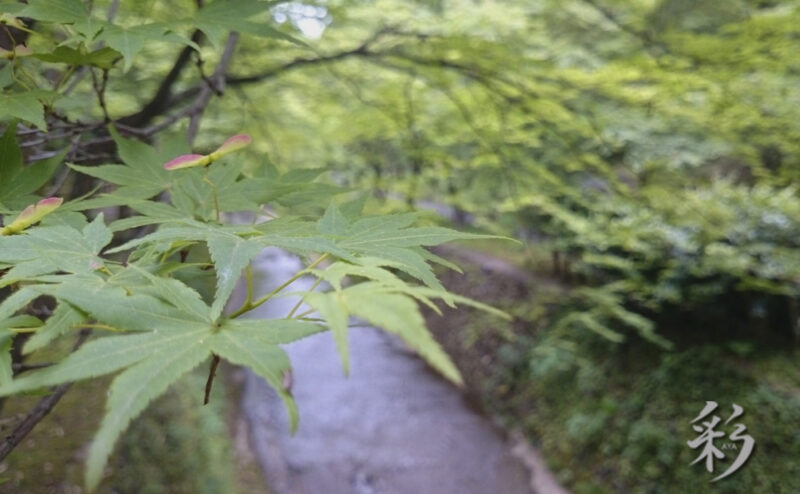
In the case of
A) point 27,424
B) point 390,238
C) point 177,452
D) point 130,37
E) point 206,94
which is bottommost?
point 177,452

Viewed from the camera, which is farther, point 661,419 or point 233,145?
point 661,419

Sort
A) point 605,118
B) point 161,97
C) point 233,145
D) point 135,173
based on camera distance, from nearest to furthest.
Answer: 1. point 233,145
2. point 135,173
3. point 161,97
4. point 605,118

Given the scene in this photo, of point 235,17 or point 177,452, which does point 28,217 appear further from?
point 177,452

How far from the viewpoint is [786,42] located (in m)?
2.59

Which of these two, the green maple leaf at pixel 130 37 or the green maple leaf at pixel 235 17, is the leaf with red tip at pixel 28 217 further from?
the green maple leaf at pixel 235 17

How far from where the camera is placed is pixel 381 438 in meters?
6.91

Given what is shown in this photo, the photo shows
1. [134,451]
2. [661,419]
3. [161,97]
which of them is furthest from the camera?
[661,419]

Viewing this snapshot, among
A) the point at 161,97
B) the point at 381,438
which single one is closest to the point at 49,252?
the point at 161,97

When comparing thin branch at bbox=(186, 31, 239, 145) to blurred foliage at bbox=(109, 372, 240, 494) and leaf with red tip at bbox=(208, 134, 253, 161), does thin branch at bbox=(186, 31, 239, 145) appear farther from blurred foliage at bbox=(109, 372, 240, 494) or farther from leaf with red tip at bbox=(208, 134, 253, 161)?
blurred foliage at bbox=(109, 372, 240, 494)

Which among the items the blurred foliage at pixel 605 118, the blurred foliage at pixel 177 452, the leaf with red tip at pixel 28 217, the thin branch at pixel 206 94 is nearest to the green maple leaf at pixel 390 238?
the leaf with red tip at pixel 28 217

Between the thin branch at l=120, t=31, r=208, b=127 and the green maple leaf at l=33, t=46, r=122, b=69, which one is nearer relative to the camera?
the green maple leaf at l=33, t=46, r=122, b=69

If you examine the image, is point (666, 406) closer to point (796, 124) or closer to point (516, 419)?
point (516, 419)

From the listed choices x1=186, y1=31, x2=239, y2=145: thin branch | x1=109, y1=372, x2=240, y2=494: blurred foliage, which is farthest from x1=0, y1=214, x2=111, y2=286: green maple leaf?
x1=109, y1=372, x2=240, y2=494: blurred foliage

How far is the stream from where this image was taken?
239 inches
